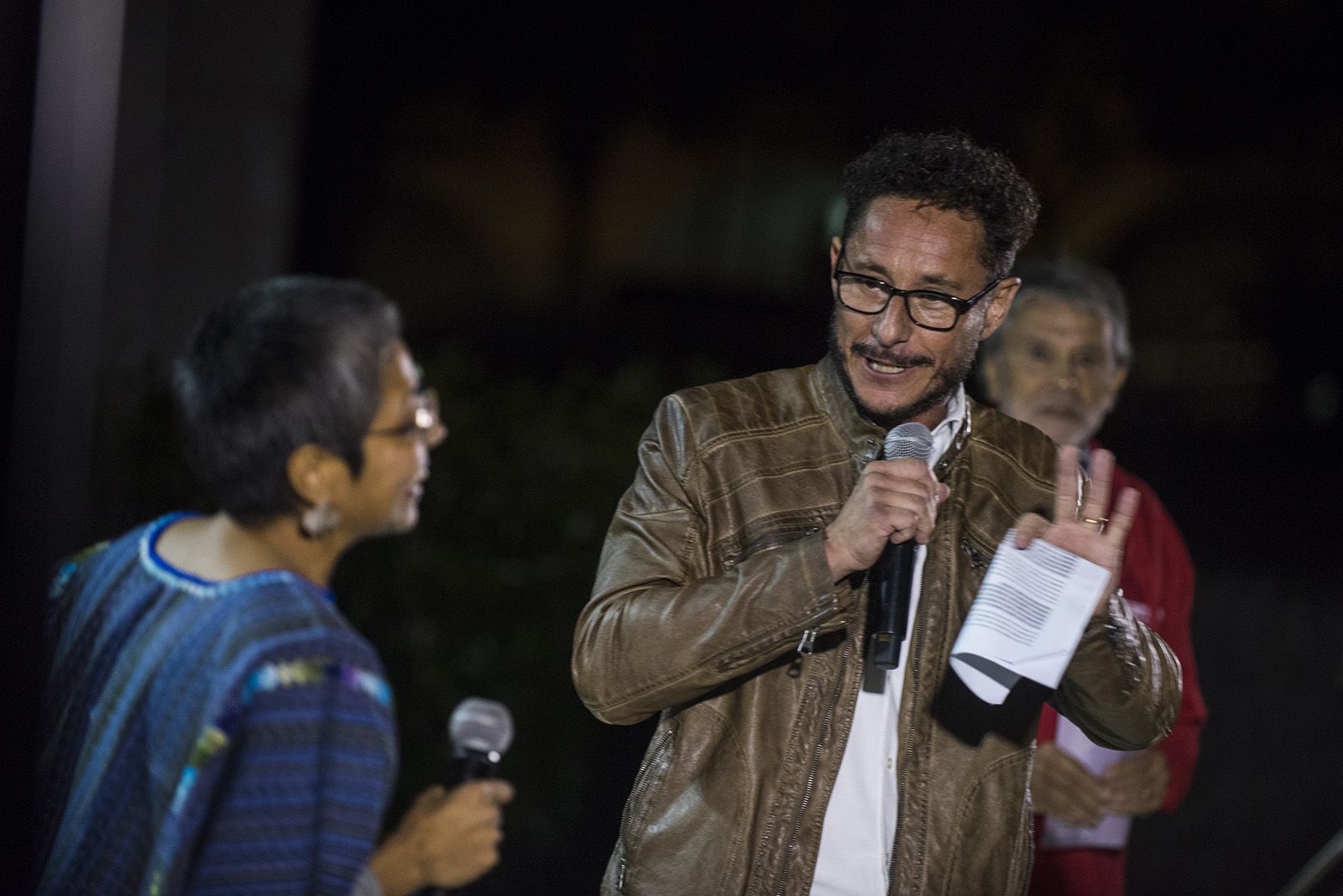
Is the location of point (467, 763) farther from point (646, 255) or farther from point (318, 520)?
point (646, 255)

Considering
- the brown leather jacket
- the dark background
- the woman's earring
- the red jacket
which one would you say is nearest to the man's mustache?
the brown leather jacket

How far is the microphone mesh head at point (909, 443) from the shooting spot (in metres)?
2.57

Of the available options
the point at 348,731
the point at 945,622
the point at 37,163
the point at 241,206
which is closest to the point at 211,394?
the point at 37,163

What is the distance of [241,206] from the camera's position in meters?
7.14

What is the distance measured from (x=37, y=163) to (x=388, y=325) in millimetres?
544

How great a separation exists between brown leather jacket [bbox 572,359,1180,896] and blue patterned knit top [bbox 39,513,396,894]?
23.2 inches

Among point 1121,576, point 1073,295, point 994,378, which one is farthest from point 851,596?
point 1073,295

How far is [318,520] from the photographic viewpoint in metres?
2.22

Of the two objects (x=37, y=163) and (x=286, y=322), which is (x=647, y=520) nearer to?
(x=286, y=322)

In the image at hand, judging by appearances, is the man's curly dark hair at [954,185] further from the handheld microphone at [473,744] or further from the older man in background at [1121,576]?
the handheld microphone at [473,744]

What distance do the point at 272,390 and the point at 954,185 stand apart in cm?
133

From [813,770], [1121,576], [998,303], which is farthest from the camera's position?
[1121,576]

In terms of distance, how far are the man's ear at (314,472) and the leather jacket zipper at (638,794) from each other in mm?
779

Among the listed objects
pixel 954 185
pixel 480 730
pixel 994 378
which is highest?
pixel 954 185
